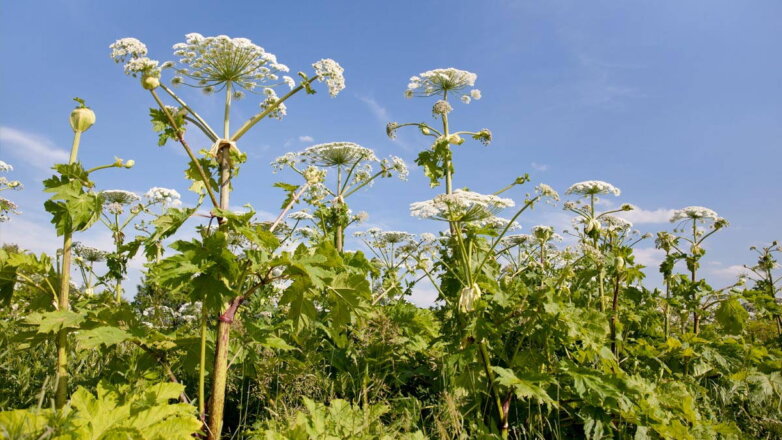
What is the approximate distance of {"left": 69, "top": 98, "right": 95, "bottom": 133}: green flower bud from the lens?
3480 mm

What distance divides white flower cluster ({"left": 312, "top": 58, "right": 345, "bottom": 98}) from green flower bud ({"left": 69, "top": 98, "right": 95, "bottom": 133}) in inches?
63.3

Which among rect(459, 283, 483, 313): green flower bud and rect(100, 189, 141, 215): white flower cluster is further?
rect(100, 189, 141, 215): white flower cluster

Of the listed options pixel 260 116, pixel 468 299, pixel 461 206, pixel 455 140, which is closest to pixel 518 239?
pixel 455 140

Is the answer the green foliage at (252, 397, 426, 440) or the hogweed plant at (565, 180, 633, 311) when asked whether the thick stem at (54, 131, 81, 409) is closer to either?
the green foliage at (252, 397, 426, 440)

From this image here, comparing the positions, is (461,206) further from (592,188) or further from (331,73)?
(592,188)

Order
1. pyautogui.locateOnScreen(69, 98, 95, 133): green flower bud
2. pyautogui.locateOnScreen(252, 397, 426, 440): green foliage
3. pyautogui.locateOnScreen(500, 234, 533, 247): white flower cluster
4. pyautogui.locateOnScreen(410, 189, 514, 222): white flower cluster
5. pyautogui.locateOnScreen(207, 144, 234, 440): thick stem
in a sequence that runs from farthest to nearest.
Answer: pyautogui.locateOnScreen(500, 234, 533, 247): white flower cluster, pyautogui.locateOnScreen(410, 189, 514, 222): white flower cluster, pyautogui.locateOnScreen(69, 98, 95, 133): green flower bud, pyautogui.locateOnScreen(207, 144, 234, 440): thick stem, pyautogui.locateOnScreen(252, 397, 426, 440): green foliage

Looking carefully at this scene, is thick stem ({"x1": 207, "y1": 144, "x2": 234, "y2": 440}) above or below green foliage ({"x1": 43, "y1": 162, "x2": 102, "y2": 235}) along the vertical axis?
below

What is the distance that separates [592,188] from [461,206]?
103 inches

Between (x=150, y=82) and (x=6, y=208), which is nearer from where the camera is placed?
(x=150, y=82)

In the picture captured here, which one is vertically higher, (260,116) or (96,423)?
(260,116)

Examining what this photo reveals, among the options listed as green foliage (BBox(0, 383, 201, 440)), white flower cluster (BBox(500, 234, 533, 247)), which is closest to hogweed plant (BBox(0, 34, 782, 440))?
green foliage (BBox(0, 383, 201, 440))

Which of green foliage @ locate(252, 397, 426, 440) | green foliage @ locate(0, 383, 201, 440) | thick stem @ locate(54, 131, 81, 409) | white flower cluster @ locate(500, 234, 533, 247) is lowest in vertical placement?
green foliage @ locate(252, 397, 426, 440)

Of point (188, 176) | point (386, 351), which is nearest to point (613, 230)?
point (386, 351)

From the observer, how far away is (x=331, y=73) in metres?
3.78
